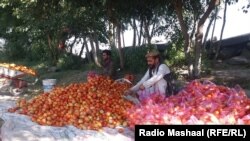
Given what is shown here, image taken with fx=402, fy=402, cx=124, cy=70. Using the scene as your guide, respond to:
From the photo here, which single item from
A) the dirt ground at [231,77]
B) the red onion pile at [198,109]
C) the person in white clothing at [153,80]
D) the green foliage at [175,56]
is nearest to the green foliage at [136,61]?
the green foliage at [175,56]

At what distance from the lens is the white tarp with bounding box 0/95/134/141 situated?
461 centimetres

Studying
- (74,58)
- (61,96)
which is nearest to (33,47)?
(74,58)

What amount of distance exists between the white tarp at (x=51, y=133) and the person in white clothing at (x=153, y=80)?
5.20 ft

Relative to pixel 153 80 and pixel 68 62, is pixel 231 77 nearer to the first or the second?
pixel 153 80

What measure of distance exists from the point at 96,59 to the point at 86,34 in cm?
125

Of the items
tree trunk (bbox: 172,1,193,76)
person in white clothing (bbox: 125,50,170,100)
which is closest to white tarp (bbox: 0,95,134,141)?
person in white clothing (bbox: 125,50,170,100)

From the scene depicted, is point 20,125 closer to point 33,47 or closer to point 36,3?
point 36,3

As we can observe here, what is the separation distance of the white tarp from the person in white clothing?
1586mm

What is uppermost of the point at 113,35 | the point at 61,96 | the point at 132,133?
the point at 113,35

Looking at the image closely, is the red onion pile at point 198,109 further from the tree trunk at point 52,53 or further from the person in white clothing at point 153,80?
the tree trunk at point 52,53

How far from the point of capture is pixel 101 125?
4926 mm

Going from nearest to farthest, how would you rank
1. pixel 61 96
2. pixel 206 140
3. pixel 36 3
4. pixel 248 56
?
pixel 206 140 → pixel 61 96 → pixel 36 3 → pixel 248 56

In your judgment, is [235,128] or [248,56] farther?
[248,56]

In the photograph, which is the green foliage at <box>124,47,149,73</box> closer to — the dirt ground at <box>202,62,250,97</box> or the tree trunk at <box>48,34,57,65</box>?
the dirt ground at <box>202,62,250,97</box>
